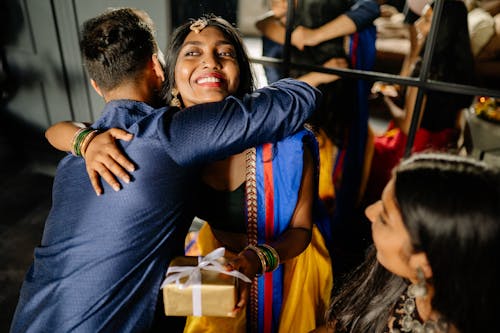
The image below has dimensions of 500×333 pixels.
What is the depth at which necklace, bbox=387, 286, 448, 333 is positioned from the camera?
1.09 metres

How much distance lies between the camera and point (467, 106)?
2.63 meters

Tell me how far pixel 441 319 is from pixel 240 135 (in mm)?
707

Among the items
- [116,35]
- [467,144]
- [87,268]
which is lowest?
[467,144]

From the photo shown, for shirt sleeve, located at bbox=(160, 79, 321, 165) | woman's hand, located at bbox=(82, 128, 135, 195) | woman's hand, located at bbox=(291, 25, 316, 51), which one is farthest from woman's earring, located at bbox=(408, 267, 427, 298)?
woman's hand, located at bbox=(291, 25, 316, 51)

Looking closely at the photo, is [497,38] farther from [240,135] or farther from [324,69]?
[240,135]

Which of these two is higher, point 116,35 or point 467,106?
point 116,35

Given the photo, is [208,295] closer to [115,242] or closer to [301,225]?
[115,242]

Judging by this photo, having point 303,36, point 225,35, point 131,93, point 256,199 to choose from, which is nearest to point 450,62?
point 303,36

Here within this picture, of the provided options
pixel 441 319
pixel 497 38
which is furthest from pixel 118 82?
pixel 497 38

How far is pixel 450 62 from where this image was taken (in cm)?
240

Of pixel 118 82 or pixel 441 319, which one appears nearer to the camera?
pixel 441 319

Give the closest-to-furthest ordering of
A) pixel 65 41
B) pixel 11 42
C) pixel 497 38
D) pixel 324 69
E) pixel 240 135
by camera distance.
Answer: pixel 240 135 < pixel 324 69 < pixel 497 38 < pixel 65 41 < pixel 11 42

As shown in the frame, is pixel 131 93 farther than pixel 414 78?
No

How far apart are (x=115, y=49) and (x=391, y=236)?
3.35 feet
